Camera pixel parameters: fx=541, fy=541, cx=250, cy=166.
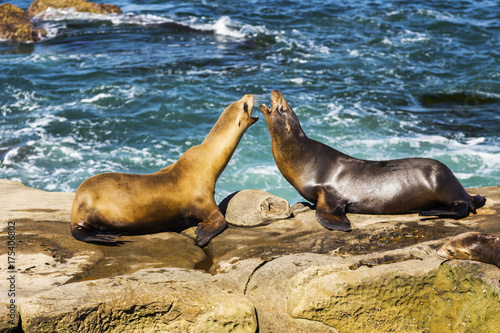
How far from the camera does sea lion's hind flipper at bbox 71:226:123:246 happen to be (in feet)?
16.2

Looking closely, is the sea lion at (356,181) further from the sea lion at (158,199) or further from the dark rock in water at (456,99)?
the dark rock in water at (456,99)

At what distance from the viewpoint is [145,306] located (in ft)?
13.2

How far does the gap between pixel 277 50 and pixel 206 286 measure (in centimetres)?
1349

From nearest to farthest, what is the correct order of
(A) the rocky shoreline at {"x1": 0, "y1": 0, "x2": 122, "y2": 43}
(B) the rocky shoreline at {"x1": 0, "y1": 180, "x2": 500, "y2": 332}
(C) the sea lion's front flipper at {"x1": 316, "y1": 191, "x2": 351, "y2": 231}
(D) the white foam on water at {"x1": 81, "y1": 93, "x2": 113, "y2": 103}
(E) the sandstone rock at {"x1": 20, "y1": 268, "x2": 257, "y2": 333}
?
(E) the sandstone rock at {"x1": 20, "y1": 268, "x2": 257, "y2": 333} → (B) the rocky shoreline at {"x1": 0, "y1": 180, "x2": 500, "y2": 332} → (C) the sea lion's front flipper at {"x1": 316, "y1": 191, "x2": 351, "y2": 231} → (D) the white foam on water at {"x1": 81, "y1": 93, "x2": 113, "y2": 103} → (A) the rocky shoreline at {"x1": 0, "y1": 0, "x2": 122, "y2": 43}

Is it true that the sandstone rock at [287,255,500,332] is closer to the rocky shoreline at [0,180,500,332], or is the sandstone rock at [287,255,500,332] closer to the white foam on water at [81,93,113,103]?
the rocky shoreline at [0,180,500,332]

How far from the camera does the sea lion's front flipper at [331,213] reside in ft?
17.5

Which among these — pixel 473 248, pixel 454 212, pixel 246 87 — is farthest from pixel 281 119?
pixel 246 87

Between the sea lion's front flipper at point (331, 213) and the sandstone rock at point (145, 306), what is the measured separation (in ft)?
4.87

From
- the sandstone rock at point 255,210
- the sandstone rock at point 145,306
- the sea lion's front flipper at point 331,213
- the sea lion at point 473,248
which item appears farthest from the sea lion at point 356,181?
the sandstone rock at point 145,306

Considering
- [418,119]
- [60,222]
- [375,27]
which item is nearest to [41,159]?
[60,222]

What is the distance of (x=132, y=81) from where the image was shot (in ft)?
46.4

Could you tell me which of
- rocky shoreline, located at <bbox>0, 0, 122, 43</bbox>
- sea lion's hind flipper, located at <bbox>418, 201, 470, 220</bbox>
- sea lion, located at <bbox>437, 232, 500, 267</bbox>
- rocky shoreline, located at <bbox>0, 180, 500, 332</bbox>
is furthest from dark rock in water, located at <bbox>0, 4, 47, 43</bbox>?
sea lion, located at <bbox>437, 232, 500, 267</bbox>

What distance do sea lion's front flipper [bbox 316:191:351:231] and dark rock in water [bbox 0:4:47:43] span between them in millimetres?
15165

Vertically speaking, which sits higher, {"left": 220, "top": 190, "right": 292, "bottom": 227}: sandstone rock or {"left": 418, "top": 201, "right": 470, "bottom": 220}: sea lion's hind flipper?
{"left": 418, "top": 201, "right": 470, "bottom": 220}: sea lion's hind flipper
